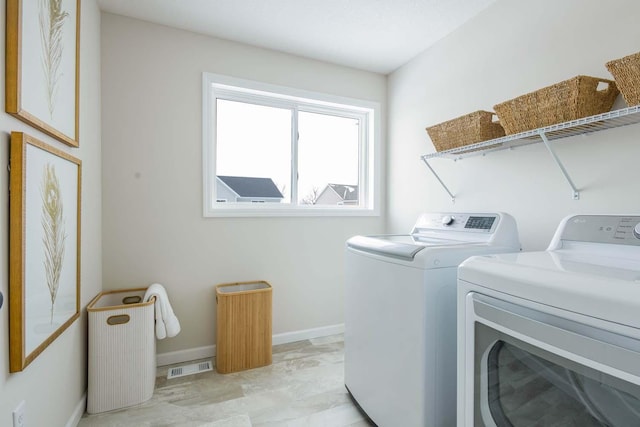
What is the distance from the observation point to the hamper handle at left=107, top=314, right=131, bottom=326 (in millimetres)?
1719

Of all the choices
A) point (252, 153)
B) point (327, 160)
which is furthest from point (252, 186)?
point (327, 160)

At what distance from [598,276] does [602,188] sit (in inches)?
38.2

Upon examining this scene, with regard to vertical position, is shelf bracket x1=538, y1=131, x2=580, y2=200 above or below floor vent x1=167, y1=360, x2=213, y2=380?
above

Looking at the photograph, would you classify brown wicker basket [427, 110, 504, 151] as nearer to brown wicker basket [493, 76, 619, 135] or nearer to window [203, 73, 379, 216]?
brown wicker basket [493, 76, 619, 135]

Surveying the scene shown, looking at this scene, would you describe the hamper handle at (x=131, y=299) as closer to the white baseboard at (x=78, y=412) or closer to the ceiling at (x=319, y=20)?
the white baseboard at (x=78, y=412)

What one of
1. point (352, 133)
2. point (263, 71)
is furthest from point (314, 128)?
point (263, 71)

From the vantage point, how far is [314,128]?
111 inches

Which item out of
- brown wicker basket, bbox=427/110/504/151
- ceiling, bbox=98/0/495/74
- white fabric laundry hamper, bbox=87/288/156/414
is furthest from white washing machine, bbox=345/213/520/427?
ceiling, bbox=98/0/495/74

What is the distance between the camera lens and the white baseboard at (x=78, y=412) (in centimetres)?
153

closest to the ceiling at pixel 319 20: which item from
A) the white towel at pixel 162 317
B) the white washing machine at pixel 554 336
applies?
the white washing machine at pixel 554 336

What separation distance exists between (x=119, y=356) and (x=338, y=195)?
Answer: 79.5 inches

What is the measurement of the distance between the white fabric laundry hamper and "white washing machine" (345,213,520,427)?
1.19m

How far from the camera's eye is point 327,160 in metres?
2.89

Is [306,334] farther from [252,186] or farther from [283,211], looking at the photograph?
[252,186]
